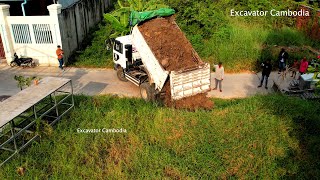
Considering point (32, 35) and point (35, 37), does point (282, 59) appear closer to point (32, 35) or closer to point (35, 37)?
point (35, 37)

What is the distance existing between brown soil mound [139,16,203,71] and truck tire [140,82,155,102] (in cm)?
103

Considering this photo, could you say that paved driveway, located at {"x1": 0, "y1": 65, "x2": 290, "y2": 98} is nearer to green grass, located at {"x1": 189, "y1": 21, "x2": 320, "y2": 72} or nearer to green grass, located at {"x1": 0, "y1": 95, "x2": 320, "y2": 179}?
green grass, located at {"x1": 189, "y1": 21, "x2": 320, "y2": 72}

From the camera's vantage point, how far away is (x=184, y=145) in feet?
28.5

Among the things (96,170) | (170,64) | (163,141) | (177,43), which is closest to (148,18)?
(177,43)

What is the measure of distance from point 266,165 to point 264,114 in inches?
89.5

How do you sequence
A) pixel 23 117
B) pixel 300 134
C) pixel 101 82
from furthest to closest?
1. pixel 101 82
2. pixel 23 117
3. pixel 300 134

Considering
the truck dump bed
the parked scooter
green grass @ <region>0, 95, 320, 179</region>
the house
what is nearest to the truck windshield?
the truck dump bed

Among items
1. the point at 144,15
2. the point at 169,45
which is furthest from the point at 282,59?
the point at 144,15

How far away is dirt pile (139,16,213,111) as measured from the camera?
1115 cm

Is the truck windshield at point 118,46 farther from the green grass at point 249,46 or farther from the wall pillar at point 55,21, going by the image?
the green grass at point 249,46

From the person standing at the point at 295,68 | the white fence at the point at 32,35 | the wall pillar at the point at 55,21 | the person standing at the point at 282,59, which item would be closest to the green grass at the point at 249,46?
the person standing at the point at 282,59

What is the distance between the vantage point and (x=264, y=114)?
9820 millimetres

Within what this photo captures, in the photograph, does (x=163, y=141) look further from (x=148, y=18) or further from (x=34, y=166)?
(x=148, y=18)

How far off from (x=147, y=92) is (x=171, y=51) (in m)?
1.80
